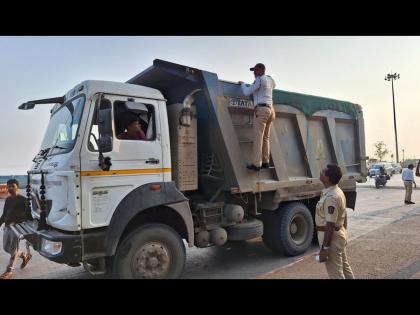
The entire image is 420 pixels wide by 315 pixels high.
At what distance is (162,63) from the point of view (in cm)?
532

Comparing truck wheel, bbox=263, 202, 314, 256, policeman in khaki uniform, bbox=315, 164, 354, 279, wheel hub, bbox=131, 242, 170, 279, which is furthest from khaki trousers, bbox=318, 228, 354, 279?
truck wheel, bbox=263, 202, 314, 256

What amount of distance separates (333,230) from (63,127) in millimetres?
3688

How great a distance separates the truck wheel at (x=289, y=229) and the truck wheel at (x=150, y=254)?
7.49 ft

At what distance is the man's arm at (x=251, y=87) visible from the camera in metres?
5.75

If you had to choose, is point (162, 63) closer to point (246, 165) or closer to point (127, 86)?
point (127, 86)

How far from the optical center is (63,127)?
15.7 ft

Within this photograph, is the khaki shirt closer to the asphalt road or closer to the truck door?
the asphalt road

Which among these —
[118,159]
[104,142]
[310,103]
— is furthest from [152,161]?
[310,103]

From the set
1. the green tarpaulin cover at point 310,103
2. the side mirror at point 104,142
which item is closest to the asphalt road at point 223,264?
the side mirror at point 104,142

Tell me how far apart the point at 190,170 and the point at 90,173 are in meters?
1.63

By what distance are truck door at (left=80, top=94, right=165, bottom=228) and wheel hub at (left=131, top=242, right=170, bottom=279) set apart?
624 millimetres

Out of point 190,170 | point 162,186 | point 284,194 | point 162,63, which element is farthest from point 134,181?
point 284,194

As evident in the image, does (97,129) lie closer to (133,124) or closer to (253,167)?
(133,124)

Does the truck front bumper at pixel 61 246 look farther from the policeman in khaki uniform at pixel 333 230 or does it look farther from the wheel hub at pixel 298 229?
the wheel hub at pixel 298 229
